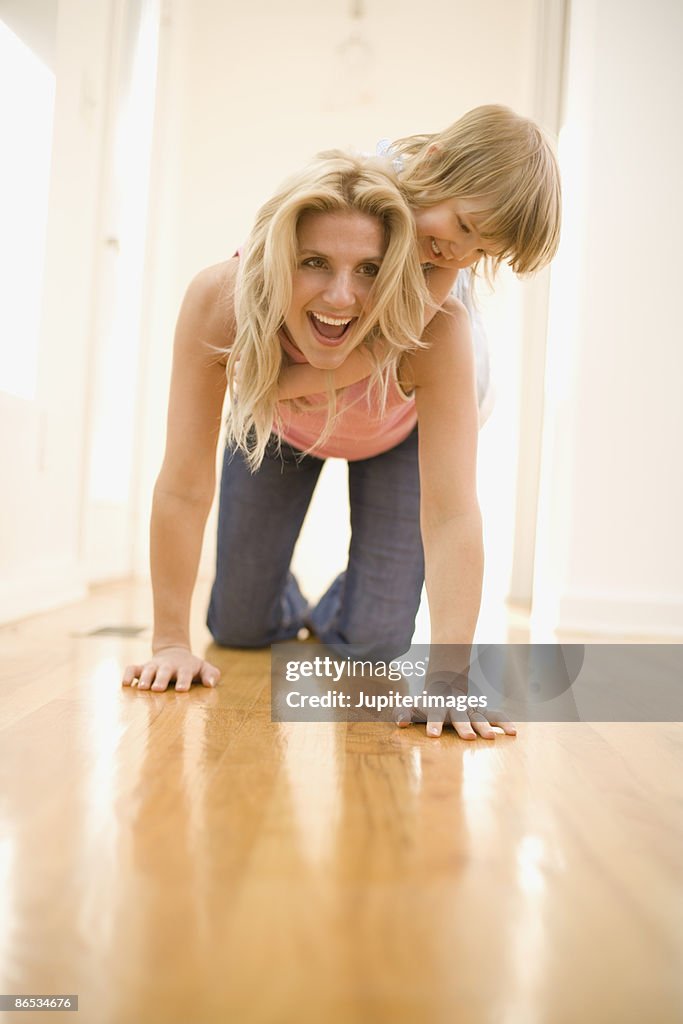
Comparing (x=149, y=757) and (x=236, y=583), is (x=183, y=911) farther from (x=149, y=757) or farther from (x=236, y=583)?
(x=236, y=583)

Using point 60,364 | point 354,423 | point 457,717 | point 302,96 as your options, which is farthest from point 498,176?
point 302,96

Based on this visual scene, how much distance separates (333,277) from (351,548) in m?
0.87

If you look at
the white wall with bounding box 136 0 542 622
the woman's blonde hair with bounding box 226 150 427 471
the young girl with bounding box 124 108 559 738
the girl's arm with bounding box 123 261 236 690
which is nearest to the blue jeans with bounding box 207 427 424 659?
the young girl with bounding box 124 108 559 738

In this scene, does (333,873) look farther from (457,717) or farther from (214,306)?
(214,306)

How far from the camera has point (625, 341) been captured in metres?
2.41

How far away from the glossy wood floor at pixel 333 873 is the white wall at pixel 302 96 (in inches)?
106

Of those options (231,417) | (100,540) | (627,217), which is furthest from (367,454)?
(100,540)

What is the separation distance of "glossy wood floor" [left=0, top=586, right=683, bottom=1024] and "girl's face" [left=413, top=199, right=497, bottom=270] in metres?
0.57

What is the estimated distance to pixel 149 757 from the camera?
84 cm

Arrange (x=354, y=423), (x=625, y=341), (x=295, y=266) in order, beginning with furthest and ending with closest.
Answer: (x=625, y=341) < (x=354, y=423) < (x=295, y=266)

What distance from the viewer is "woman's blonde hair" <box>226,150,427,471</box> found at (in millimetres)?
978

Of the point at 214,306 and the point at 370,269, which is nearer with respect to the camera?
the point at 370,269

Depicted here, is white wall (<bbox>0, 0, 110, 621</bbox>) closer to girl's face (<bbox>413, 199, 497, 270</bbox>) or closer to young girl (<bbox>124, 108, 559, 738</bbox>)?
young girl (<bbox>124, 108, 559, 738</bbox>)

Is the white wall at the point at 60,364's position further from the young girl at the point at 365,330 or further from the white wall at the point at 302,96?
the white wall at the point at 302,96
